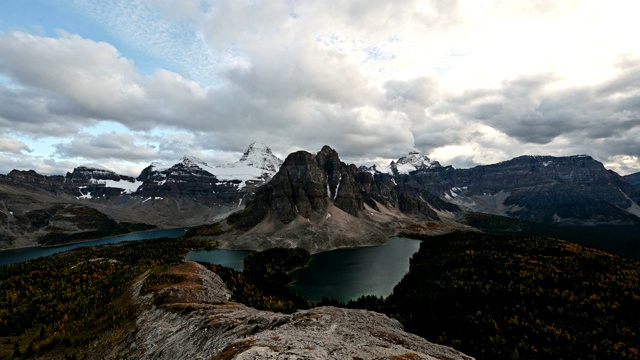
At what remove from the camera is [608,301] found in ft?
183

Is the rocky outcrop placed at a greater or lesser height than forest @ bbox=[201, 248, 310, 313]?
greater

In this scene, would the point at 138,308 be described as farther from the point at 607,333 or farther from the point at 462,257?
the point at 462,257

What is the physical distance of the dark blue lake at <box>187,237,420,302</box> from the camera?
114 meters

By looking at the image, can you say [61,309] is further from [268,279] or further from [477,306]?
[477,306]

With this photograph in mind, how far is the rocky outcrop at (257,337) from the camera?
2312 cm

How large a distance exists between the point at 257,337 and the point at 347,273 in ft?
404

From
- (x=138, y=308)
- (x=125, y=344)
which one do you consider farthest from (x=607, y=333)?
(x=138, y=308)

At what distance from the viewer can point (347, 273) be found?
144 meters

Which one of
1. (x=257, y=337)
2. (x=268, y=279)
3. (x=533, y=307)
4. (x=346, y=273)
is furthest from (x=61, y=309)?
(x=346, y=273)

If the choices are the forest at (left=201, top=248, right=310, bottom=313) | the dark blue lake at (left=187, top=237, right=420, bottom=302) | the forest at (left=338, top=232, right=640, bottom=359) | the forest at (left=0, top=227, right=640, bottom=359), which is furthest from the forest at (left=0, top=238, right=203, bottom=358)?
the dark blue lake at (left=187, top=237, right=420, bottom=302)

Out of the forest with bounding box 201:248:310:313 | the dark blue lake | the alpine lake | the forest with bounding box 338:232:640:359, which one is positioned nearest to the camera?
the forest with bounding box 338:232:640:359

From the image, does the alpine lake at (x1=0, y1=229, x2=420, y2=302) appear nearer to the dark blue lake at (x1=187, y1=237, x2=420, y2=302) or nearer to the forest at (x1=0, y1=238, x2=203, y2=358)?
the dark blue lake at (x1=187, y1=237, x2=420, y2=302)

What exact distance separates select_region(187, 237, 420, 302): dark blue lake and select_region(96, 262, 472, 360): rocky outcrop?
229 feet

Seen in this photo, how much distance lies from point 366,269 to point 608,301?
332ft
